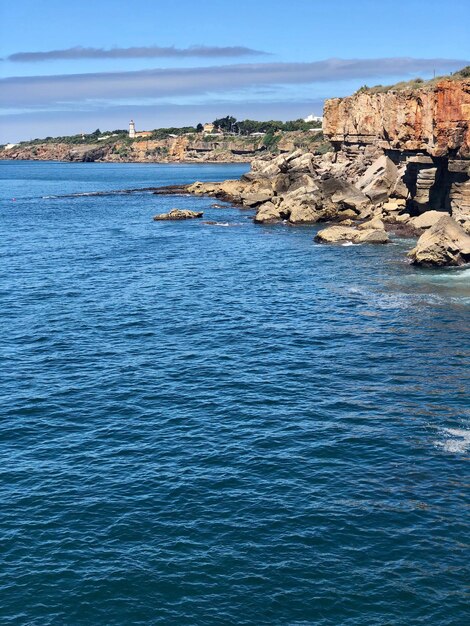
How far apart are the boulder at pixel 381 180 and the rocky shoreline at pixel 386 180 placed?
15 cm

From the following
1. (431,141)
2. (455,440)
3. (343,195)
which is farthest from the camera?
(343,195)

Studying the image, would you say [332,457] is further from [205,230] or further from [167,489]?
[205,230]

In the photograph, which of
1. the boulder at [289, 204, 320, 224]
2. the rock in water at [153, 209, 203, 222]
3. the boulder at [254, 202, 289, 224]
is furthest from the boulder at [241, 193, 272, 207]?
the boulder at [289, 204, 320, 224]

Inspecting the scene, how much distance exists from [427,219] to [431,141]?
9474 mm

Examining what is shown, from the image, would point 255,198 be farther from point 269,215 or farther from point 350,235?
point 350,235

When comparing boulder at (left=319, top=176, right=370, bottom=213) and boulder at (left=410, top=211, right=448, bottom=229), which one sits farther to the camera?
boulder at (left=319, top=176, right=370, bottom=213)

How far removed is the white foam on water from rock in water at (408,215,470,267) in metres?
38.0

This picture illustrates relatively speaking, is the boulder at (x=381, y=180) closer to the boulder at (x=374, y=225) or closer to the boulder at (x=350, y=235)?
the boulder at (x=374, y=225)

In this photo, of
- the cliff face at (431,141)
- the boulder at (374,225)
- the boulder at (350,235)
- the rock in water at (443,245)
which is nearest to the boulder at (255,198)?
the cliff face at (431,141)

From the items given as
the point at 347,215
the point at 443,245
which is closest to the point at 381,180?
the point at 347,215

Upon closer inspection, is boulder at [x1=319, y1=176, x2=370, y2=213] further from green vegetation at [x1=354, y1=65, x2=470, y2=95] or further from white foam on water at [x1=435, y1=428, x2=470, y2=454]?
white foam on water at [x1=435, y1=428, x2=470, y2=454]

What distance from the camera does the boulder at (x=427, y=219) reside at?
308 feet

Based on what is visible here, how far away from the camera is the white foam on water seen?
3838cm

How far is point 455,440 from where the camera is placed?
3931 centimetres
